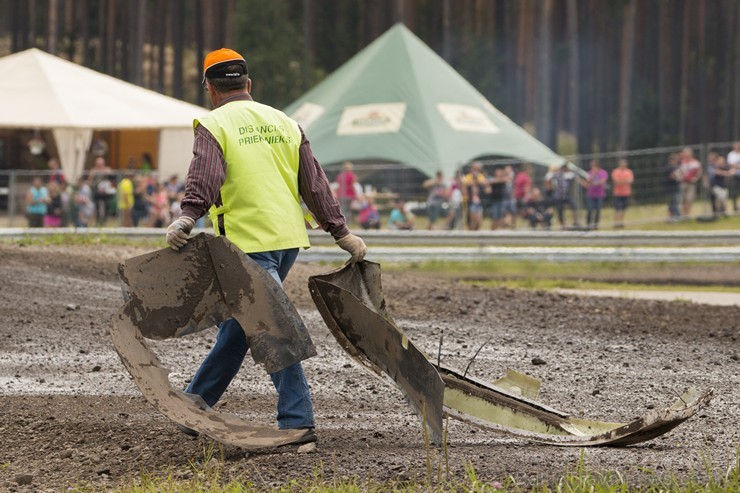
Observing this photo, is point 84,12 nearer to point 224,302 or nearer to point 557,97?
point 557,97

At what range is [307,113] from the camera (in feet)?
92.7

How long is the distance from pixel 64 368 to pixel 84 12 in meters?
50.2

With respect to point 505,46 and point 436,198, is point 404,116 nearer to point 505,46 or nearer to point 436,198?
point 436,198

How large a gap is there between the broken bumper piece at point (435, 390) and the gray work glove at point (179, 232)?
665mm

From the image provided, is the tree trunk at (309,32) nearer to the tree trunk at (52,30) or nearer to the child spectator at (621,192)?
the tree trunk at (52,30)

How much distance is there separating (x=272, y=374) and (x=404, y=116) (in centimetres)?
2125

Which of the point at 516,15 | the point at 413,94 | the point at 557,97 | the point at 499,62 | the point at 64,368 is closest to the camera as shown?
the point at 64,368

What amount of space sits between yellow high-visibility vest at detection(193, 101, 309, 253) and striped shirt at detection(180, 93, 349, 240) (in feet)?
0.21

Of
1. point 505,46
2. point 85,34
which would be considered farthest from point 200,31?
point 505,46

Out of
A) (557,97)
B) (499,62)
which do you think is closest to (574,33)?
(499,62)

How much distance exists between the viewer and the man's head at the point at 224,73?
19.5ft

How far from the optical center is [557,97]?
7344 cm

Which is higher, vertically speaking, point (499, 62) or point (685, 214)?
point (499, 62)

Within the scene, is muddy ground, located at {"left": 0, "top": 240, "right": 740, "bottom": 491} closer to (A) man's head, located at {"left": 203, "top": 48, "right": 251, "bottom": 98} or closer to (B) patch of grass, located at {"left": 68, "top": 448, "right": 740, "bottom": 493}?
(B) patch of grass, located at {"left": 68, "top": 448, "right": 740, "bottom": 493}
